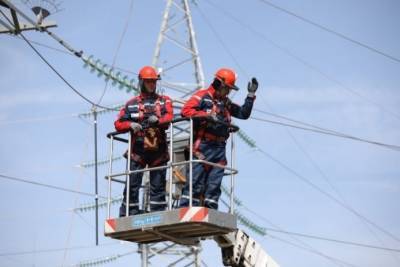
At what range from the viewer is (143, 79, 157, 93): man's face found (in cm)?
1089

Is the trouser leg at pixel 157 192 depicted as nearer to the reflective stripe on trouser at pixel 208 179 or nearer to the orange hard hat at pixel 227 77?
the reflective stripe on trouser at pixel 208 179

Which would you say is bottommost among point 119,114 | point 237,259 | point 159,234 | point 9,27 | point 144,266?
point 144,266

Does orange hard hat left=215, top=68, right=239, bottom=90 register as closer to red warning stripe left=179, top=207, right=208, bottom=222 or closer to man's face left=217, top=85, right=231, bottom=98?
man's face left=217, top=85, right=231, bottom=98

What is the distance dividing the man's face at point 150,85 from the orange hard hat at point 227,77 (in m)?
0.97

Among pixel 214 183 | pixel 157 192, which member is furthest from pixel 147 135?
pixel 214 183

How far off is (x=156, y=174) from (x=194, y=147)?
2.75 ft

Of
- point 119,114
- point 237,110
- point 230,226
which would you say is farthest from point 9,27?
point 230,226

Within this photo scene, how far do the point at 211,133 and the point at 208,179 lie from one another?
2.23ft

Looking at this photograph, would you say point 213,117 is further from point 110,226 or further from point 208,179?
point 110,226

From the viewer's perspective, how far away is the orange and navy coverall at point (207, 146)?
10.4 m

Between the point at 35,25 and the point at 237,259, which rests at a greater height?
the point at 35,25

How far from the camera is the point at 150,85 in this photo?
10930mm

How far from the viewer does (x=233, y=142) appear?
35.6ft

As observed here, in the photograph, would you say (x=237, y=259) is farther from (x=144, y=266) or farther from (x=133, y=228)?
(x=144, y=266)
